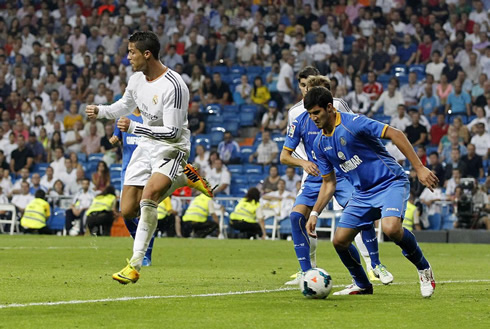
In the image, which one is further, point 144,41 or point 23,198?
point 23,198

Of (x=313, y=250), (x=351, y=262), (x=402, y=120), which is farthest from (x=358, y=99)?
(x=351, y=262)

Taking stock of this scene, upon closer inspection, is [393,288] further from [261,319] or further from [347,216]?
[261,319]

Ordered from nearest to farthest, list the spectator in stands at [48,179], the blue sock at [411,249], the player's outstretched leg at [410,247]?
the player's outstretched leg at [410,247]
the blue sock at [411,249]
the spectator in stands at [48,179]

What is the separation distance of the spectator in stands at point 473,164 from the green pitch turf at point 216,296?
713 centimetres

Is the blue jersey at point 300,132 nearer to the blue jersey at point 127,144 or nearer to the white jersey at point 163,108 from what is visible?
the white jersey at point 163,108

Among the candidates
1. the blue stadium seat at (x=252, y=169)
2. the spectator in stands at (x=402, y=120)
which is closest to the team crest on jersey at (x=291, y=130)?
the spectator in stands at (x=402, y=120)

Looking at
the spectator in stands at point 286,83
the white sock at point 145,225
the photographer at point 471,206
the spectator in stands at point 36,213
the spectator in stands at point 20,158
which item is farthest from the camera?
the spectator in stands at point 20,158

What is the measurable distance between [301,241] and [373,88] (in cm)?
1558

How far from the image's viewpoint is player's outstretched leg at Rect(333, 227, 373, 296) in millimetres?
8695

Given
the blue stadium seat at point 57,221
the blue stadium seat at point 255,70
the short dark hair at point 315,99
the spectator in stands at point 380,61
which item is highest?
the spectator in stands at point 380,61

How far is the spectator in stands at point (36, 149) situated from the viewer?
27.4 m

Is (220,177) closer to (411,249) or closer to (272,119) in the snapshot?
(272,119)

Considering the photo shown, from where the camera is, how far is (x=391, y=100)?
80.9 feet

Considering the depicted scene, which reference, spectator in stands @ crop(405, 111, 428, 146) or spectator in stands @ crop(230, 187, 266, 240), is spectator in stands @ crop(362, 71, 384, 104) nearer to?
spectator in stands @ crop(405, 111, 428, 146)
